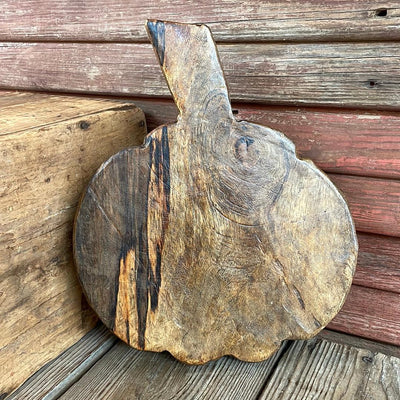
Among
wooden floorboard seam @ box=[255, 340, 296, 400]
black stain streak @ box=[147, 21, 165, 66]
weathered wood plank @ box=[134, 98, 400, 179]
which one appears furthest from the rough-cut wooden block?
wooden floorboard seam @ box=[255, 340, 296, 400]

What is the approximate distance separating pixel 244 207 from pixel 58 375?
59 centimetres

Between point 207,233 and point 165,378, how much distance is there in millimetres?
360

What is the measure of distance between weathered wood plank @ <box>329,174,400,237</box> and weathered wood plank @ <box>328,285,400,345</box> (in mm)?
181

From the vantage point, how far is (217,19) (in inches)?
46.8

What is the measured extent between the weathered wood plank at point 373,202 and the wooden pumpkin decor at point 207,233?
189mm

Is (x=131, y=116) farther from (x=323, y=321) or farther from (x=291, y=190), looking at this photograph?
(x=323, y=321)

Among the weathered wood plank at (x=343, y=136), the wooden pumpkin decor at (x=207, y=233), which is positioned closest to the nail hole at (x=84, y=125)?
the wooden pumpkin decor at (x=207, y=233)

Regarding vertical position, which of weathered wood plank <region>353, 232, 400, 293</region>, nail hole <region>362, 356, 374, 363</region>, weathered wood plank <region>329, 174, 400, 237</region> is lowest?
nail hole <region>362, 356, 374, 363</region>

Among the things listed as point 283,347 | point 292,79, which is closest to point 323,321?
point 283,347

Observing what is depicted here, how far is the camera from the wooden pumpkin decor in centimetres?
98

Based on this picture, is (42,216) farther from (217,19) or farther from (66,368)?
(217,19)

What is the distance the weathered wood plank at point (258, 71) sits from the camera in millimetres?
1076

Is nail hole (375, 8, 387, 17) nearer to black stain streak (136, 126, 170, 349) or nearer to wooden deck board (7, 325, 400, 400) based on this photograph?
black stain streak (136, 126, 170, 349)

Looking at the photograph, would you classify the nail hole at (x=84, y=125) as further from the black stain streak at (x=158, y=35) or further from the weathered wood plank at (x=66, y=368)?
the weathered wood plank at (x=66, y=368)
